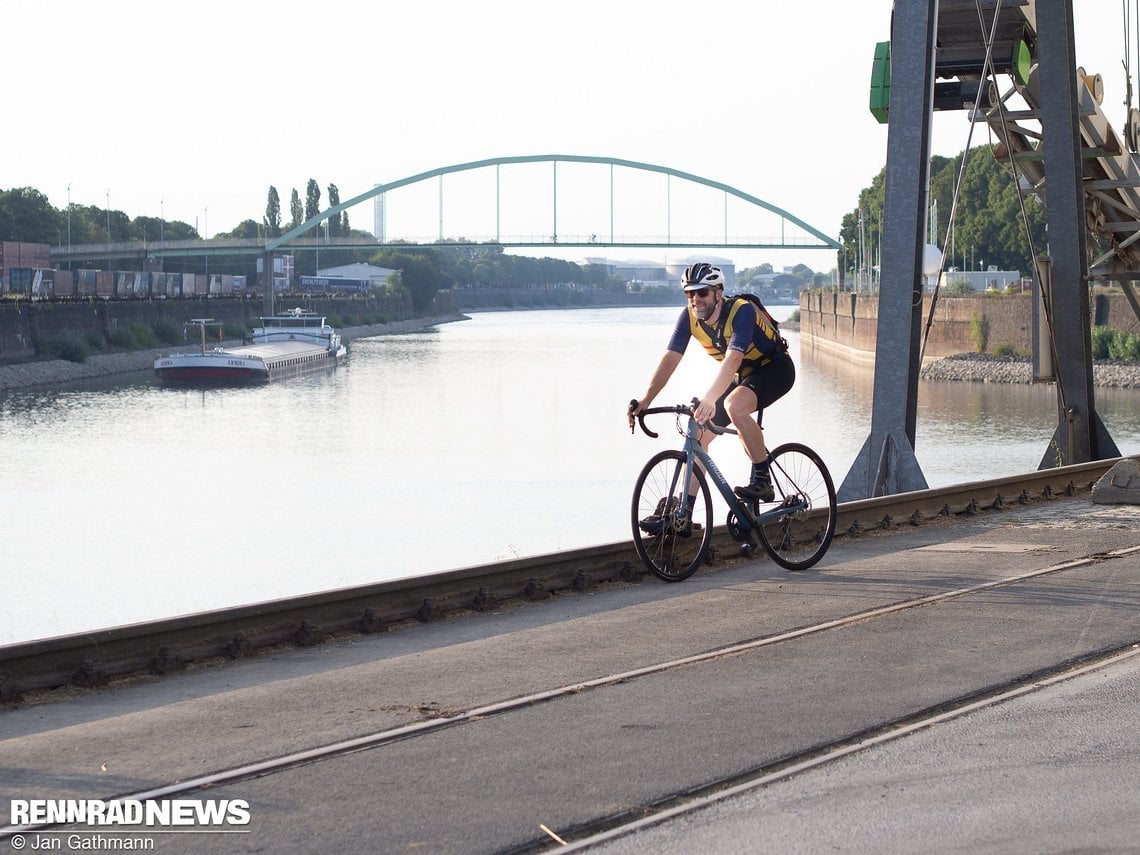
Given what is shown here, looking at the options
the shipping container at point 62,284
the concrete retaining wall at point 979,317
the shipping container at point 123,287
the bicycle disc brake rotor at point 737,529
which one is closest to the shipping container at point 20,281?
the shipping container at point 62,284

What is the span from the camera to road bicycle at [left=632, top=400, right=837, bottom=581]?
762cm

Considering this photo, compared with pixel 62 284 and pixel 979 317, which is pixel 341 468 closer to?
pixel 979 317

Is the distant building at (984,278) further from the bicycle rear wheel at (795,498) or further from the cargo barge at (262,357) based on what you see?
the bicycle rear wheel at (795,498)

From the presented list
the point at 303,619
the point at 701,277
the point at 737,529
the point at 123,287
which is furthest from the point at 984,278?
the point at 303,619

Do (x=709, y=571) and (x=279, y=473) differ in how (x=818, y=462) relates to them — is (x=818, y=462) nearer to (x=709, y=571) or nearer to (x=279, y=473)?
(x=709, y=571)

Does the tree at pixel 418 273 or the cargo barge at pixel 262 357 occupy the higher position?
the tree at pixel 418 273

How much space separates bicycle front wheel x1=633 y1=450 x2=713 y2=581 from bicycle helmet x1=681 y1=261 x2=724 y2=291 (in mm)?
796

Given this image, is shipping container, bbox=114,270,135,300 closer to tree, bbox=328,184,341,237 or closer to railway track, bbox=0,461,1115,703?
tree, bbox=328,184,341,237

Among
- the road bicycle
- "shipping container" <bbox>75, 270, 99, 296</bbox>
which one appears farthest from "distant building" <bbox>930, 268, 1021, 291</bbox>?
the road bicycle

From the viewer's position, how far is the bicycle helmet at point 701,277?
743 cm

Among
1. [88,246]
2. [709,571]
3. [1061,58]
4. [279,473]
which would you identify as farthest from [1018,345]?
[88,246]

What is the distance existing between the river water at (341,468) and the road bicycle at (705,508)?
119 centimetres

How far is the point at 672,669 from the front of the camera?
5.91 meters

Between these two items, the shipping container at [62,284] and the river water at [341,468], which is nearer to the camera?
the river water at [341,468]
